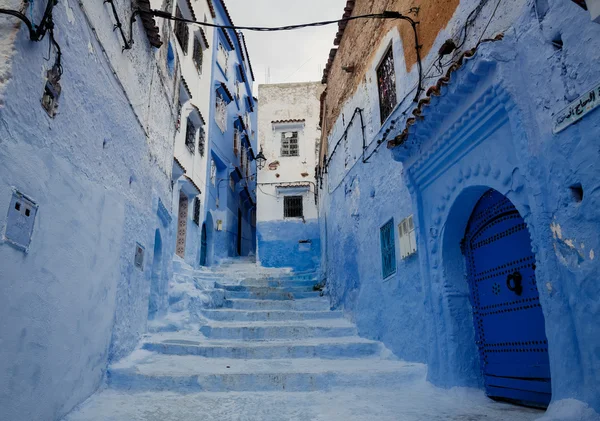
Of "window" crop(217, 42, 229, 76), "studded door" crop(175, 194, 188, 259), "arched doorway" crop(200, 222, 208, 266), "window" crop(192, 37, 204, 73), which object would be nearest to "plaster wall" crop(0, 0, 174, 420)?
"studded door" crop(175, 194, 188, 259)

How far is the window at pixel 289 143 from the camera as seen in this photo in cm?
1770

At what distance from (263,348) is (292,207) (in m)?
11.3

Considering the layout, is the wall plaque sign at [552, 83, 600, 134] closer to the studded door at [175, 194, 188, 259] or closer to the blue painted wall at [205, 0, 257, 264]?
the studded door at [175, 194, 188, 259]

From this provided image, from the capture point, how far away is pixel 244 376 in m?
4.96

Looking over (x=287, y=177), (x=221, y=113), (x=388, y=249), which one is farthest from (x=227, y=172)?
(x=388, y=249)

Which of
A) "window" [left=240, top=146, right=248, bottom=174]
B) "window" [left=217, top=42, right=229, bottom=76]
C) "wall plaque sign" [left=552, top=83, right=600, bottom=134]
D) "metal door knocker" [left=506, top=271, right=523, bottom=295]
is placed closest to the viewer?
"wall plaque sign" [left=552, top=83, right=600, bottom=134]

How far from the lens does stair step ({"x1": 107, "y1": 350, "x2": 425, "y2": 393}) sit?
4785mm

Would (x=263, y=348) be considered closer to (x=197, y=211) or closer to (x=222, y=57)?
(x=197, y=211)

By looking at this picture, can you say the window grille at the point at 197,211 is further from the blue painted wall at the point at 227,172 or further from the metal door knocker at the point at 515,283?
the metal door knocker at the point at 515,283

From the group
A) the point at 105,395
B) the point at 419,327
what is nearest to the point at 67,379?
the point at 105,395

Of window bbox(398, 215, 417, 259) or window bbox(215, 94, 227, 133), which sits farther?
window bbox(215, 94, 227, 133)

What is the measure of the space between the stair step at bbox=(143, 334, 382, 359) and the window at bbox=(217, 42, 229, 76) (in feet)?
45.7

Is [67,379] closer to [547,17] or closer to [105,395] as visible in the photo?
[105,395]

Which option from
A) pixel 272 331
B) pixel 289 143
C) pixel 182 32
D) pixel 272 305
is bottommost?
pixel 272 331
